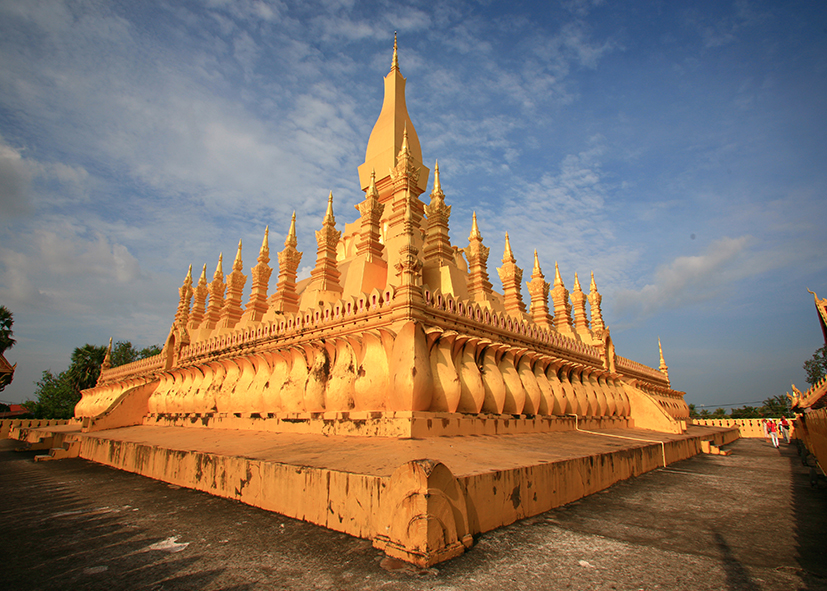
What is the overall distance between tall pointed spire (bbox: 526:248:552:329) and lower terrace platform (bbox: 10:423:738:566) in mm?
10747

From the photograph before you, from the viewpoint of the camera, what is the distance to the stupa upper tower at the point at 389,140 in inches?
822

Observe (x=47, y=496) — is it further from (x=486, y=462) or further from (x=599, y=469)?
(x=599, y=469)

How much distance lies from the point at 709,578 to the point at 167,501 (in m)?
6.71

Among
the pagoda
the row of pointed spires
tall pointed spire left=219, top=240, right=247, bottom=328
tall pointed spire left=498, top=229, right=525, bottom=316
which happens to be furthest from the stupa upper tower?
tall pointed spire left=219, top=240, right=247, bottom=328

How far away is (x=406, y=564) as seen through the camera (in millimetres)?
3400

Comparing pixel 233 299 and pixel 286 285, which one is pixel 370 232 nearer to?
pixel 286 285

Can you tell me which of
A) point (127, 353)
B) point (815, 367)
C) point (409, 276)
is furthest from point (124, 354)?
point (815, 367)

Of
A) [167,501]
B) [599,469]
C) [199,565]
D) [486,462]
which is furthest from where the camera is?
[599,469]

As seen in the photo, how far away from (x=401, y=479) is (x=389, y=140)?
20308 millimetres

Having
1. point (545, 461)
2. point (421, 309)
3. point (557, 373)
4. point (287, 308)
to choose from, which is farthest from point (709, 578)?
point (287, 308)

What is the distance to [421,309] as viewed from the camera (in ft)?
27.7

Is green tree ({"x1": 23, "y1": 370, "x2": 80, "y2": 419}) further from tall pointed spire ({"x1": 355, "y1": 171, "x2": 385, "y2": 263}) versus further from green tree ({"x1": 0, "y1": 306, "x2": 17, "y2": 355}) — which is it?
tall pointed spire ({"x1": 355, "y1": 171, "x2": 385, "y2": 263})

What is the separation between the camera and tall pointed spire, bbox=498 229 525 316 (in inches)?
666

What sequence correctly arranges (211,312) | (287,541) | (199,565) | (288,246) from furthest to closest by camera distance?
(211,312), (288,246), (287,541), (199,565)
